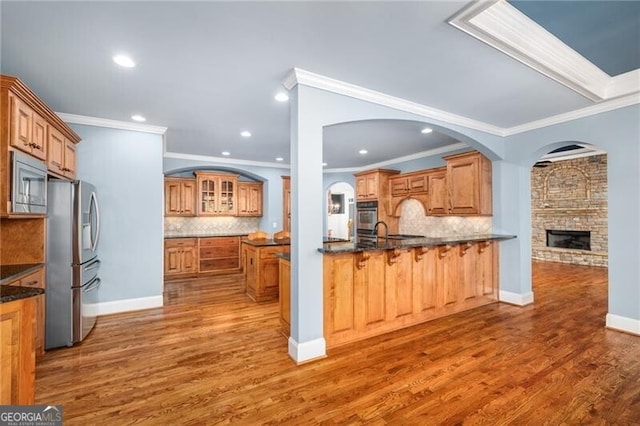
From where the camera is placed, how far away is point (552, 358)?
2.60m

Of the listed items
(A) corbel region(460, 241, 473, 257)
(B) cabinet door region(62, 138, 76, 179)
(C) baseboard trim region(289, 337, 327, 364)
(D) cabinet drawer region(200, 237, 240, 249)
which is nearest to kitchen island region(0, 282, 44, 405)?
(C) baseboard trim region(289, 337, 327, 364)

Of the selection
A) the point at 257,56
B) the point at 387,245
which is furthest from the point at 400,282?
the point at 257,56

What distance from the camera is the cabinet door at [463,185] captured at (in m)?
4.60

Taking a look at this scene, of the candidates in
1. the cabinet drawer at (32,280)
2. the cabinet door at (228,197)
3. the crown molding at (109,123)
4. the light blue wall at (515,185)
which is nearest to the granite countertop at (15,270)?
the cabinet drawer at (32,280)

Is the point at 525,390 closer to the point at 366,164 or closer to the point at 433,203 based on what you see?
the point at 433,203

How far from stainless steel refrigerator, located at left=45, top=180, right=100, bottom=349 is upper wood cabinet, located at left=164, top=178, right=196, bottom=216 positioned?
3525mm

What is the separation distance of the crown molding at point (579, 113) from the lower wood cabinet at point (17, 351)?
18.5ft

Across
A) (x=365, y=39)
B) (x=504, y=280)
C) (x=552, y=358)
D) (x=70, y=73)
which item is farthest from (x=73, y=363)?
(x=504, y=280)

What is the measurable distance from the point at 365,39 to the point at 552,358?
3318mm

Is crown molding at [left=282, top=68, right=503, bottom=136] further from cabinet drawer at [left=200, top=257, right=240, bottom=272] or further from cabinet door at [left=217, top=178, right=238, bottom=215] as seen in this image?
cabinet drawer at [left=200, top=257, right=240, bottom=272]

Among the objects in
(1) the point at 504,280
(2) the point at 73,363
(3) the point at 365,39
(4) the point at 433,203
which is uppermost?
(3) the point at 365,39

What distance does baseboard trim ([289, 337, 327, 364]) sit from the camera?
2570mm

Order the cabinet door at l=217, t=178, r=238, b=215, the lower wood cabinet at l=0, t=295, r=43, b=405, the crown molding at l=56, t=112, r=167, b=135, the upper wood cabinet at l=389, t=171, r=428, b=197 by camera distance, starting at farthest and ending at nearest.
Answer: the cabinet door at l=217, t=178, r=238, b=215 < the upper wood cabinet at l=389, t=171, r=428, b=197 < the crown molding at l=56, t=112, r=167, b=135 < the lower wood cabinet at l=0, t=295, r=43, b=405

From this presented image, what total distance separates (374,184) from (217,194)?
392 cm
